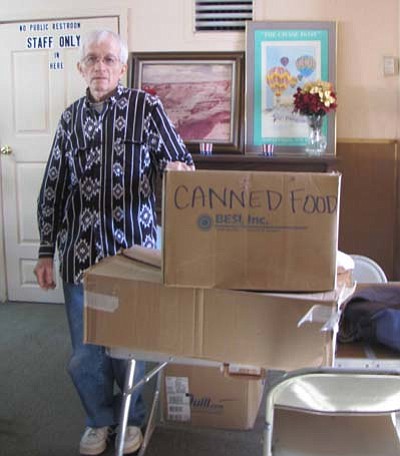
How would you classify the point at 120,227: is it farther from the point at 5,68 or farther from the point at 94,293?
the point at 5,68

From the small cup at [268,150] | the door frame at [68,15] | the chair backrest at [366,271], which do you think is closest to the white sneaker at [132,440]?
the chair backrest at [366,271]

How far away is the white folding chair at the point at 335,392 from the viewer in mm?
1112

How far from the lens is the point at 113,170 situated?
1788mm

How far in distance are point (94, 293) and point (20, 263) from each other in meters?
2.93

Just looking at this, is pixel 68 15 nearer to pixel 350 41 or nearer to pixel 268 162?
pixel 268 162

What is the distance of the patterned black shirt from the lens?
1.80 meters

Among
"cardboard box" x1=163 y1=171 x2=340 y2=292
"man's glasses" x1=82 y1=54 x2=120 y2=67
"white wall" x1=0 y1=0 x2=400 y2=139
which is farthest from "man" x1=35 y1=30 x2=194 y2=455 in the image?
"white wall" x1=0 y1=0 x2=400 y2=139

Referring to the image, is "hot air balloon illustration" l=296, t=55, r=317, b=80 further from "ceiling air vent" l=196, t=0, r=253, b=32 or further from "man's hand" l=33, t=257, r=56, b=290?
"man's hand" l=33, t=257, r=56, b=290

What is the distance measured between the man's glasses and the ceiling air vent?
1.97 m

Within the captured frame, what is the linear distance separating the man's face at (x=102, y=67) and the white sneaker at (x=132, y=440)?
1.18 metres

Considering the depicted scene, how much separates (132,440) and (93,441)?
0.14m

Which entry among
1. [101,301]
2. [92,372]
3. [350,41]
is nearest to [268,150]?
[350,41]

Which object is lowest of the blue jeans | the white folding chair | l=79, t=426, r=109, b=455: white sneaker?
l=79, t=426, r=109, b=455: white sneaker

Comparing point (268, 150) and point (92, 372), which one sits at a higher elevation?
point (268, 150)
